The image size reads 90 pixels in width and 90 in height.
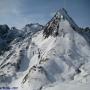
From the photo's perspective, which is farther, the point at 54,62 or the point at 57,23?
the point at 57,23

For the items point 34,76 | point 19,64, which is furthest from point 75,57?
point 19,64

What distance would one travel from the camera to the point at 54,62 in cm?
9581

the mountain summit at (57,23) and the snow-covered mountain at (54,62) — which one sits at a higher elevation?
the mountain summit at (57,23)

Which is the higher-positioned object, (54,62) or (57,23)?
(57,23)

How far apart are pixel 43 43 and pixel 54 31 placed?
9.11 metres

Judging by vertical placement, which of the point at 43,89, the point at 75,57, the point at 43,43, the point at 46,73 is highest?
the point at 43,43

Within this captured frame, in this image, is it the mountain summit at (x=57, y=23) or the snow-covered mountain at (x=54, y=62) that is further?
the mountain summit at (x=57, y=23)

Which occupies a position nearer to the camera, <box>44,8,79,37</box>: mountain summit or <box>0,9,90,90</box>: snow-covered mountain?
<box>0,9,90,90</box>: snow-covered mountain

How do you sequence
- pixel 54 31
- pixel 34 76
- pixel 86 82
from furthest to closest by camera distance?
Result: pixel 54 31 → pixel 34 76 → pixel 86 82

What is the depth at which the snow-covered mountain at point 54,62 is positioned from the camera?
82.2 metres

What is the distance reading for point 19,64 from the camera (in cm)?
11125

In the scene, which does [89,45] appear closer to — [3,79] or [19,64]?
[19,64]

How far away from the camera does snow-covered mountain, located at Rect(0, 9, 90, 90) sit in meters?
82.2

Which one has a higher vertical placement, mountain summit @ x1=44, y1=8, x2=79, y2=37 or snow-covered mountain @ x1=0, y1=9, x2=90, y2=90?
mountain summit @ x1=44, y1=8, x2=79, y2=37
